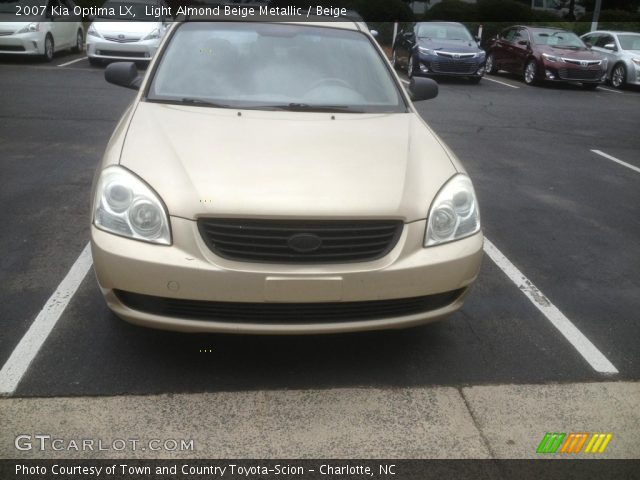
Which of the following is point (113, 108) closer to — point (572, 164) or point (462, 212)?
point (572, 164)

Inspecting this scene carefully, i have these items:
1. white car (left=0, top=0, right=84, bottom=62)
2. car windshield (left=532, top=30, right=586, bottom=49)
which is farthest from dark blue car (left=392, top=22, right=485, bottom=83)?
white car (left=0, top=0, right=84, bottom=62)

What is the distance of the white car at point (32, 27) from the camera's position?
15.1 metres

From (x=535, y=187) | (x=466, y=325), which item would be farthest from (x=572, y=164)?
(x=466, y=325)

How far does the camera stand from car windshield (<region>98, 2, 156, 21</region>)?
1574 centimetres

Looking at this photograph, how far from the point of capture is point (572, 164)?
858cm

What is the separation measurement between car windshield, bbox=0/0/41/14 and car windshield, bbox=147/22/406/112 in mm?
12406

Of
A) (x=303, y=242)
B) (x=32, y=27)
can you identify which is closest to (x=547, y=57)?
(x=32, y=27)

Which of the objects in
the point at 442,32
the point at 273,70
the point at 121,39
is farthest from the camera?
the point at 442,32

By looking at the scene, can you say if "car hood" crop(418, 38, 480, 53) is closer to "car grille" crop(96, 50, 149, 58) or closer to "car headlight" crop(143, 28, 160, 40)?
"car headlight" crop(143, 28, 160, 40)

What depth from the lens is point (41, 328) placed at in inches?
149

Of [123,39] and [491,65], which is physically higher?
[123,39]

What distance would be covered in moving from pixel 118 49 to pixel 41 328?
12.7 meters

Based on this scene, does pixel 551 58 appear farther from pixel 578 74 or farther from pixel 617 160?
pixel 617 160

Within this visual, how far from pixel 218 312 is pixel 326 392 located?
2.08 feet
